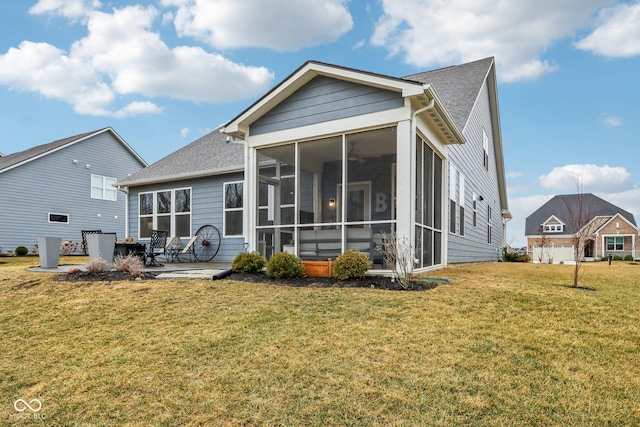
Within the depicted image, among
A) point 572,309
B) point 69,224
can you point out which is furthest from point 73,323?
point 69,224

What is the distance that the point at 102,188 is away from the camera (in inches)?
795

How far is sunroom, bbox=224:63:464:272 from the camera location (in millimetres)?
6668

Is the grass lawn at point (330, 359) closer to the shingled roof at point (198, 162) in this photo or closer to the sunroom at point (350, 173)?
the sunroom at point (350, 173)

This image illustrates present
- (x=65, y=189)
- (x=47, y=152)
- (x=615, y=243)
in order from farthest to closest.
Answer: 1. (x=615, y=243)
2. (x=65, y=189)
3. (x=47, y=152)

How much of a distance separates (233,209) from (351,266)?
636 centimetres

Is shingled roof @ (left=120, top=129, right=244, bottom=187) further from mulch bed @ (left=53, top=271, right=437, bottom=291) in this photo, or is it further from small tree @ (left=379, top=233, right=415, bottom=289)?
small tree @ (left=379, top=233, right=415, bottom=289)

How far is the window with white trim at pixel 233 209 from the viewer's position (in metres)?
11.6

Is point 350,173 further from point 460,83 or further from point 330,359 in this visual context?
point 460,83

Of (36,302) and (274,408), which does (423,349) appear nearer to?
(274,408)

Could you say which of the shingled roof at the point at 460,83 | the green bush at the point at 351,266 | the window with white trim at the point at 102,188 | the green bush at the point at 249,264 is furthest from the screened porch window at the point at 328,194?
the window with white trim at the point at 102,188

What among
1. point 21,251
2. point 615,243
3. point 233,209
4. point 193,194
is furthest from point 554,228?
point 21,251

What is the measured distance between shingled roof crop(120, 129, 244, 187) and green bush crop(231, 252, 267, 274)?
4.46 meters

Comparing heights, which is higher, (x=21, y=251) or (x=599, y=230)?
(x=599, y=230)

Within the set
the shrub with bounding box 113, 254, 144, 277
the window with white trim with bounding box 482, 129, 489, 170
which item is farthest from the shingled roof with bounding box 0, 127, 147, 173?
the window with white trim with bounding box 482, 129, 489, 170
